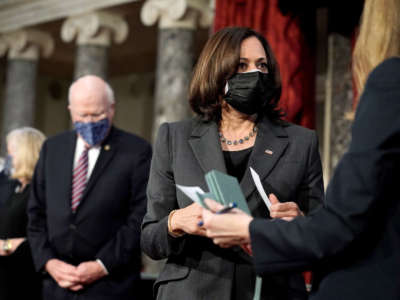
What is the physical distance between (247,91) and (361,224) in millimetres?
913

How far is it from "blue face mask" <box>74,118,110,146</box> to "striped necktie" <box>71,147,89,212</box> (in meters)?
0.10

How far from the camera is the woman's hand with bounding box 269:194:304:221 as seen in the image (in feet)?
6.48

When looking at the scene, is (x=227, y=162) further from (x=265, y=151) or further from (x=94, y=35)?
(x=94, y=35)

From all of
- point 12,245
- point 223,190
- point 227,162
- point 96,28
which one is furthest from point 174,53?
point 223,190

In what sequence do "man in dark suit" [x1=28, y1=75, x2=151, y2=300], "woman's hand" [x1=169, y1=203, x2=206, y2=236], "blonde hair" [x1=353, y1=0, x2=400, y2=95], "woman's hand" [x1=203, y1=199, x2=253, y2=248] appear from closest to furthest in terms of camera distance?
1. "woman's hand" [x1=203, y1=199, x2=253, y2=248]
2. "blonde hair" [x1=353, y1=0, x2=400, y2=95]
3. "woman's hand" [x1=169, y1=203, x2=206, y2=236]
4. "man in dark suit" [x1=28, y1=75, x2=151, y2=300]

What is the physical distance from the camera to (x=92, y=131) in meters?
3.64

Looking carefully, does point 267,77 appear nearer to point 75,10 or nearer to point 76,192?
point 76,192

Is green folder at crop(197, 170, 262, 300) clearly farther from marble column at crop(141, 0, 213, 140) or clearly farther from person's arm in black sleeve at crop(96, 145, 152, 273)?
marble column at crop(141, 0, 213, 140)

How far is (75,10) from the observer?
390 inches

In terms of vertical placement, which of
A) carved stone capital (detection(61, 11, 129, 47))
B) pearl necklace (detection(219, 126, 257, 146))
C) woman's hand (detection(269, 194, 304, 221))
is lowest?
woman's hand (detection(269, 194, 304, 221))

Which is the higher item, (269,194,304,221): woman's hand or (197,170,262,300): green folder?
(197,170,262,300): green folder

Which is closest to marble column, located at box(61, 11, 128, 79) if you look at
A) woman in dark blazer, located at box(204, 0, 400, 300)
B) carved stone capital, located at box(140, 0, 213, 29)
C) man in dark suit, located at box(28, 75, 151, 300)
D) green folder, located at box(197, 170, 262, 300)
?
carved stone capital, located at box(140, 0, 213, 29)

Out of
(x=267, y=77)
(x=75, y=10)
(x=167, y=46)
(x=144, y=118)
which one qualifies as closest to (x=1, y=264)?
(x=267, y=77)

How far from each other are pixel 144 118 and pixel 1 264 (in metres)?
12.0
